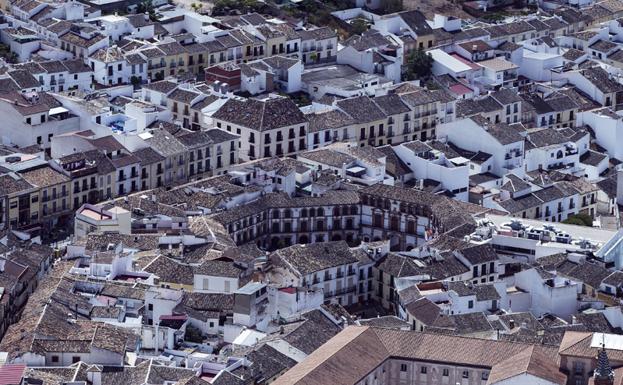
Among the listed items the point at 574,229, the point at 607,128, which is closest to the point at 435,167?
the point at 574,229

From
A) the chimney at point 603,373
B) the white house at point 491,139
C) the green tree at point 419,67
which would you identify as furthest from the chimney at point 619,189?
the chimney at point 603,373

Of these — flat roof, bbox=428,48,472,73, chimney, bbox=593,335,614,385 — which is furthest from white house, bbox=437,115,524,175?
chimney, bbox=593,335,614,385

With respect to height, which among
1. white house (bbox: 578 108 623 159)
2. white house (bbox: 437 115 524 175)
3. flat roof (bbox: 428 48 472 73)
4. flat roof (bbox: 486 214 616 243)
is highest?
flat roof (bbox: 486 214 616 243)

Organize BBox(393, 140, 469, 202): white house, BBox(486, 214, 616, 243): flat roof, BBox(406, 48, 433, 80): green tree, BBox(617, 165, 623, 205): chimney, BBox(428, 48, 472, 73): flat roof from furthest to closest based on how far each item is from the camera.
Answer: BBox(406, 48, 433, 80): green tree → BBox(428, 48, 472, 73): flat roof → BBox(617, 165, 623, 205): chimney → BBox(393, 140, 469, 202): white house → BBox(486, 214, 616, 243): flat roof

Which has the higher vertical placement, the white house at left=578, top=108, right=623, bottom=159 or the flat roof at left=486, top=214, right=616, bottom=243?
the flat roof at left=486, top=214, right=616, bottom=243

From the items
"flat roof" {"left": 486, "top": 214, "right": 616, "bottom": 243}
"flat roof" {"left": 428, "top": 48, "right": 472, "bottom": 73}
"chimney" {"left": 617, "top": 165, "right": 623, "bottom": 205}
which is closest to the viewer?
"flat roof" {"left": 486, "top": 214, "right": 616, "bottom": 243}

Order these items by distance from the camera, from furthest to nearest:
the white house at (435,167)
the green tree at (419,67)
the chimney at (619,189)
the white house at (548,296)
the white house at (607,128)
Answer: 1. the green tree at (419,67)
2. the white house at (607,128)
3. the chimney at (619,189)
4. the white house at (435,167)
5. the white house at (548,296)

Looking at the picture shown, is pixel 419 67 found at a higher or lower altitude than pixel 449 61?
lower

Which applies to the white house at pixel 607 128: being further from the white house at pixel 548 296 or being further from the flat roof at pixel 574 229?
the white house at pixel 548 296

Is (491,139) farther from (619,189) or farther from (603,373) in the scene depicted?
(603,373)

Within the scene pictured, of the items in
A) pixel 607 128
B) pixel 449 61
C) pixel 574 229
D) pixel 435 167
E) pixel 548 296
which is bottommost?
pixel 607 128

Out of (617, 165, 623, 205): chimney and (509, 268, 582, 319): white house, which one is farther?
(617, 165, 623, 205): chimney

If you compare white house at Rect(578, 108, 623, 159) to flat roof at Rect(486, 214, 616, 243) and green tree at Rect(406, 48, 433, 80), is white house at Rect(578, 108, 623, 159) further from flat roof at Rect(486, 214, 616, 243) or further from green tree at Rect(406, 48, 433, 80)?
flat roof at Rect(486, 214, 616, 243)
